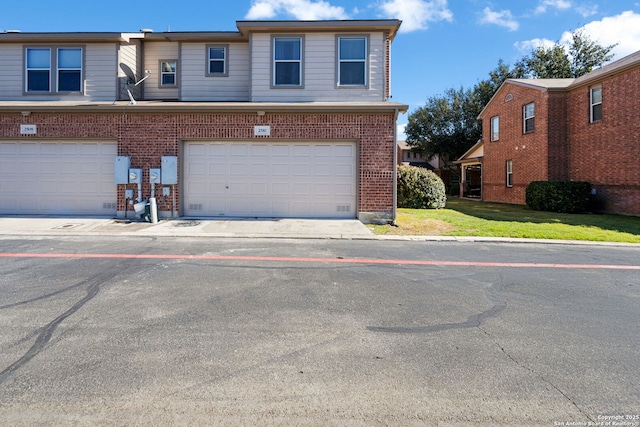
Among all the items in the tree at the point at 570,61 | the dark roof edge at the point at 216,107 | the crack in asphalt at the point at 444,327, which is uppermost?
the tree at the point at 570,61

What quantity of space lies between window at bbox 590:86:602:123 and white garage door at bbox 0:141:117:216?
1967 centimetres

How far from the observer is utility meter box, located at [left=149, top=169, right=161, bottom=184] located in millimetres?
12273

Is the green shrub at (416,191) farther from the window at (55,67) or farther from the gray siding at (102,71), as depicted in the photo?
the window at (55,67)

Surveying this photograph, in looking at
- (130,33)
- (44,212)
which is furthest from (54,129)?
(130,33)

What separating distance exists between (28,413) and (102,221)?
34.3 feet

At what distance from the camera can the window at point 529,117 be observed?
65.1ft

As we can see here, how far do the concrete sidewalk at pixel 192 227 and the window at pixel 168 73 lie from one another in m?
6.14

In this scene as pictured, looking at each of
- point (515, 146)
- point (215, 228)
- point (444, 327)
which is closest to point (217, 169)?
point (215, 228)

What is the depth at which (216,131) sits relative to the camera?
491 inches

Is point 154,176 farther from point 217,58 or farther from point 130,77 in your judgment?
point 217,58

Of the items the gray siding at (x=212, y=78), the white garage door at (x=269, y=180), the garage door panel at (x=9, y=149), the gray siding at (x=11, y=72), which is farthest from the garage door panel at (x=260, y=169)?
the gray siding at (x=11, y=72)

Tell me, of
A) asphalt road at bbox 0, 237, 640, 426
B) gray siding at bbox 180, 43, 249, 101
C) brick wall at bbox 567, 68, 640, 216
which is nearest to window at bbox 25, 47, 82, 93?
gray siding at bbox 180, 43, 249, 101

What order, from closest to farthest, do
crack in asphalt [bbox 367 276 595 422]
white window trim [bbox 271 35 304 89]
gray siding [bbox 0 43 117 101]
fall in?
1. crack in asphalt [bbox 367 276 595 422]
2. white window trim [bbox 271 35 304 89]
3. gray siding [bbox 0 43 117 101]

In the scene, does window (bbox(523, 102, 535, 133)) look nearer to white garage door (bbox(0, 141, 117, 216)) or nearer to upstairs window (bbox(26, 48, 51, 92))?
white garage door (bbox(0, 141, 117, 216))
